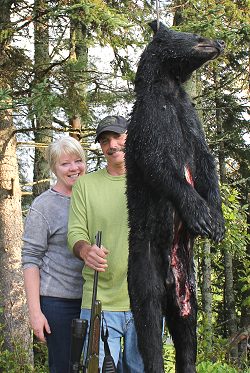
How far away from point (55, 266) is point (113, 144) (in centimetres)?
71

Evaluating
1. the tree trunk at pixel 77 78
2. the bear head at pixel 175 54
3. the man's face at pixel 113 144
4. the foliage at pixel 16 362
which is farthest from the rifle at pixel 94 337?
the tree trunk at pixel 77 78

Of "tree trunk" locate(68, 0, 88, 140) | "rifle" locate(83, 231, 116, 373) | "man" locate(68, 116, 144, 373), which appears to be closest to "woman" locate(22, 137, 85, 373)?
"man" locate(68, 116, 144, 373)

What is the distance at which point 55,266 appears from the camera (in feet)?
9.74

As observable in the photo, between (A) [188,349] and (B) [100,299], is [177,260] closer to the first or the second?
(A) [188,349]

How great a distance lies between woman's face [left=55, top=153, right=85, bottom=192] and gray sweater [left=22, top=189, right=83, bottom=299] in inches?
5.1

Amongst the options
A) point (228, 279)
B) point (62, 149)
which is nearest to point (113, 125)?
point (62, 149)

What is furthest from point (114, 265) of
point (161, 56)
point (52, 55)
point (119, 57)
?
point (52, 55)

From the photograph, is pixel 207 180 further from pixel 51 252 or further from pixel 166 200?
pixel 51 252

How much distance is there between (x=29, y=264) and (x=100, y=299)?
0.45 m

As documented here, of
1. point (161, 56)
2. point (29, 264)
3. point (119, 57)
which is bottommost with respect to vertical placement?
point (29, 264)

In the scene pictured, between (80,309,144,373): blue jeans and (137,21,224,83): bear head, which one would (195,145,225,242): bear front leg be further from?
(80,309,144,373): blue jeans

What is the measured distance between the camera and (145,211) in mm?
2254

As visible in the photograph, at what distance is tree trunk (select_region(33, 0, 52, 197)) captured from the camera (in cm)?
706

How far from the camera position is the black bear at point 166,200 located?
7.11 ft
